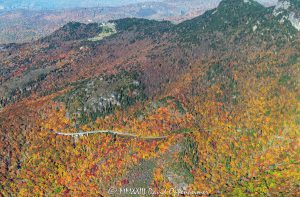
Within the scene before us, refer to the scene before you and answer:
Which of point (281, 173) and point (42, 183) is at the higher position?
point (281, 173)

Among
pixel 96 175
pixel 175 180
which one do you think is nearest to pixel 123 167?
pixel 96 175

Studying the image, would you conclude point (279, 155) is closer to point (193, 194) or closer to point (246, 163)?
point (246, 163)

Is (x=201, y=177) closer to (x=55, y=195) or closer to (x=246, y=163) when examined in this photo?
(x=246, y=163)

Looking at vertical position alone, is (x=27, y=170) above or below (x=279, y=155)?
below

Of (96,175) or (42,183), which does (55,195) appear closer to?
(42,183)

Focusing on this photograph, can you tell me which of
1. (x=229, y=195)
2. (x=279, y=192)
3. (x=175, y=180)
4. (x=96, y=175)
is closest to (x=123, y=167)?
(x=96, y=175)

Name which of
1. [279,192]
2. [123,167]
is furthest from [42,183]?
[279,192]

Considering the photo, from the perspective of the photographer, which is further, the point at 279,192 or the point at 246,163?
the point at 246,163

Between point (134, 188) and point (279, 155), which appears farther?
point (279, 155)
